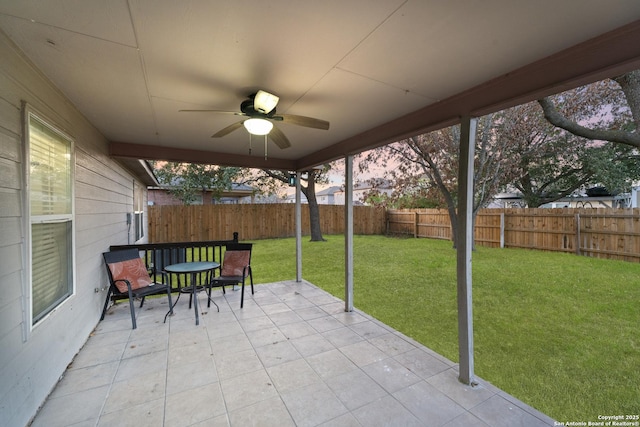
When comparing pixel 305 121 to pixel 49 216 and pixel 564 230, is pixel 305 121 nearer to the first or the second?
pixel 49 216

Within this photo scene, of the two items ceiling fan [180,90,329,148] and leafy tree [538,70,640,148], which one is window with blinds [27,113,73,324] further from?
leafy tree [538,70,640,148]

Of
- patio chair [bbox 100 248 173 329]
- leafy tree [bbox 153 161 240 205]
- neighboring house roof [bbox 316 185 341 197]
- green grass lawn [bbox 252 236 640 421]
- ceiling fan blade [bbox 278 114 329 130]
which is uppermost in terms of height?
neighboring house roof [bbox 316 185 341 197]

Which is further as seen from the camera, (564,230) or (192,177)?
(192,177)

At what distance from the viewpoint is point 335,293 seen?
15.6 feet

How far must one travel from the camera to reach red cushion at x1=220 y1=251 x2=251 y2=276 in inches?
173

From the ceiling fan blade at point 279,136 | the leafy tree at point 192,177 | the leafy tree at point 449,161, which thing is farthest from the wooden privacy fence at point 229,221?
the ceiling fan blade at point 279,136

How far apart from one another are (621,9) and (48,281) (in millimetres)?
4105

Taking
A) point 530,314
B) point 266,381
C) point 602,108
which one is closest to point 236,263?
point 266,381

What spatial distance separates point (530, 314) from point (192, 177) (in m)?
12.5

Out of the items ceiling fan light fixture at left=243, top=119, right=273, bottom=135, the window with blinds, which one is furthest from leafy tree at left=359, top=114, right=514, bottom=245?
the window with blinds

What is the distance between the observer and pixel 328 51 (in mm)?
1703

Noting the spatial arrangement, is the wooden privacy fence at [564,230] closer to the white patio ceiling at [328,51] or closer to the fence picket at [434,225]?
the fence picket at [434,225]

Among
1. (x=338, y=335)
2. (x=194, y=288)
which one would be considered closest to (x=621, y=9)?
(x=338, y=335)

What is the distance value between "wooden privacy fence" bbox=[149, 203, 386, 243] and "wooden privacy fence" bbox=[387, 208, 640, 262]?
5443 millimetres
